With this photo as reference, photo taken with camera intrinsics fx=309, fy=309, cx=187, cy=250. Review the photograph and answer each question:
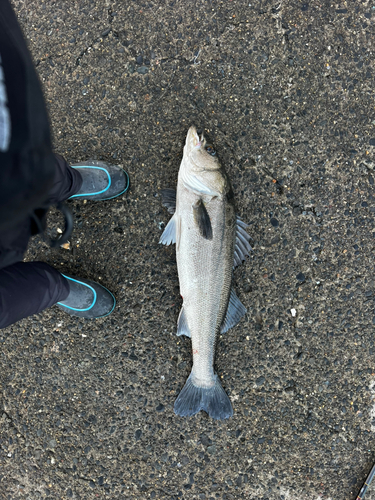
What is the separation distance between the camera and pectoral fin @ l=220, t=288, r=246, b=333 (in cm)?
295

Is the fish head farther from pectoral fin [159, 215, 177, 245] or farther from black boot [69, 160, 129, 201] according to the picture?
black boot [69, 160, 129, 201]

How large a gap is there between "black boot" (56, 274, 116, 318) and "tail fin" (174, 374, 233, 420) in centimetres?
109

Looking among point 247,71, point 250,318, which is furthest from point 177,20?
point 250,318

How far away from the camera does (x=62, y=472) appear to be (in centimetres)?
311

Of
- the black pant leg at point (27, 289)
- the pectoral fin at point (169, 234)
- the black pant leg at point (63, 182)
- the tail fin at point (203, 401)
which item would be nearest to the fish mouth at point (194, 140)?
the pectoral fin at point (169, 234)

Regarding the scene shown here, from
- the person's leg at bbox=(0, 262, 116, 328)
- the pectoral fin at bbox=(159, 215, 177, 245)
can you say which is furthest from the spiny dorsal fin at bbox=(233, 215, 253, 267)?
the person's leg at bbox=(0, 262, 116, 328)

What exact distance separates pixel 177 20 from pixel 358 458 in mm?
4699

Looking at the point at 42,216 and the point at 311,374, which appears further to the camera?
the point at 311,374

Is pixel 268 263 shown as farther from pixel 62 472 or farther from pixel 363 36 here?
pixel 62 472

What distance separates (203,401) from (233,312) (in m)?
0.91

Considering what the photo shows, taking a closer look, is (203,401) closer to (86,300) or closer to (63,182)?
(86,300)

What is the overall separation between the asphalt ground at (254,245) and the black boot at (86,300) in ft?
0.81

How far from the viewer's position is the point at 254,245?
10.2 ft

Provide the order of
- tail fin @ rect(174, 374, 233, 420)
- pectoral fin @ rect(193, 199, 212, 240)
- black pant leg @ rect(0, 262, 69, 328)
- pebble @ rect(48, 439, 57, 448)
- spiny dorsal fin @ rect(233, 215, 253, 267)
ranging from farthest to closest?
pebble @ rect(48, 439, 57, 448) < tail fin @ rect(174, 374, 233, 420) < spiny dorsal fin @ rect(233, 215, 253, 267) < pectoral fin @ rect(193, 199, 212, 240) < black pant leg @ rect(0, 262, 69, 328)
